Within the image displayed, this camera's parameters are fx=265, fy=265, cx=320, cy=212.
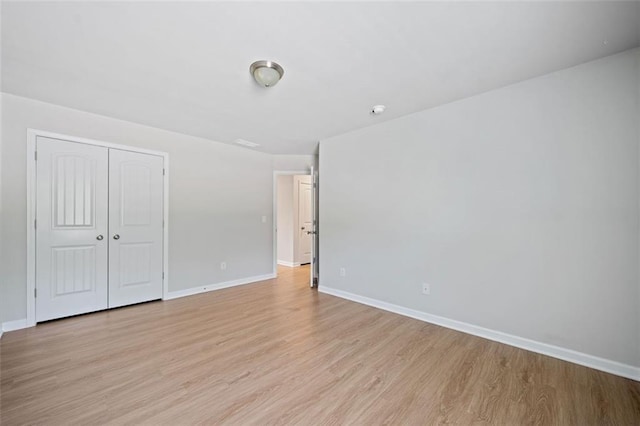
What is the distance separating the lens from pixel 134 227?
3689 mm

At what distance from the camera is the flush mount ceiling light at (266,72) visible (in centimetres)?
217

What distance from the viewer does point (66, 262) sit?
3178 mm

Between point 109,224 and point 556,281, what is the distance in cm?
499

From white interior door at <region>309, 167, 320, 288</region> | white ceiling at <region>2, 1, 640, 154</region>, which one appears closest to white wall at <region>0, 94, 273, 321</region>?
white ceiling at <region>2, 1, 640, 154</region>

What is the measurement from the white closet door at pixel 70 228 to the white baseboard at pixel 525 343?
362cm

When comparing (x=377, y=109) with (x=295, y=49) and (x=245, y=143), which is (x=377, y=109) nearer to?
(x=295, y=49)

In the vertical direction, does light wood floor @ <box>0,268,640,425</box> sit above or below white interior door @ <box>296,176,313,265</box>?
below

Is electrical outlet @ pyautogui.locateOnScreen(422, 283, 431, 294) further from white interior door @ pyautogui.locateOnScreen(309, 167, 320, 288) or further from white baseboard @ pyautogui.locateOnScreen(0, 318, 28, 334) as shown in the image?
white baseboard @ pyautogui.locateOnScreen(0, 318, 28, 334)

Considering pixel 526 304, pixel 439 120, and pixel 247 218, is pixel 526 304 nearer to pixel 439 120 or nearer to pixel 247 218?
pixel 439 120

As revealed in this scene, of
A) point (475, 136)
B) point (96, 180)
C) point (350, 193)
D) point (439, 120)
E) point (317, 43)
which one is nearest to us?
point (317, 43)

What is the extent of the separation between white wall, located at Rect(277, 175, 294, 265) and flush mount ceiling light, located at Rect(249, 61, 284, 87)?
429cm

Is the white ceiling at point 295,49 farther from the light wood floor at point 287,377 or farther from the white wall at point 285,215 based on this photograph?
the white wall at point 285,215

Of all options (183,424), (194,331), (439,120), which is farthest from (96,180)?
(439,120)

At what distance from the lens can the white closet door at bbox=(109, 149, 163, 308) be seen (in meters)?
3.52
